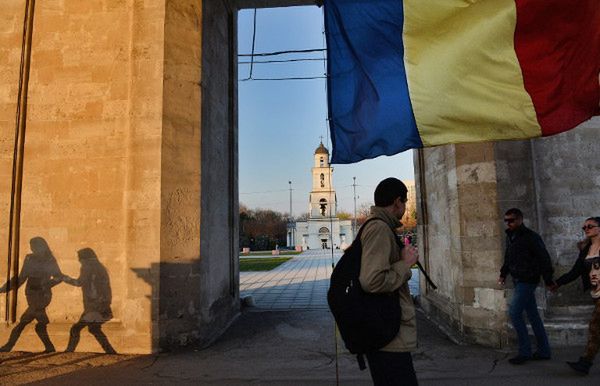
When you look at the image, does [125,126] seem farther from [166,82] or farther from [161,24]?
[161,24]

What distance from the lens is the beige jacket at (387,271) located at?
96.4 inches

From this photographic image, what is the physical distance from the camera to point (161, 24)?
21.2ft

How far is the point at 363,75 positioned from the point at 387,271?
6.84 ft

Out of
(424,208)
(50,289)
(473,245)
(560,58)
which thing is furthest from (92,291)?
(560,58)

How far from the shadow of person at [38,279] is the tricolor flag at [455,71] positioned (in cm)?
500

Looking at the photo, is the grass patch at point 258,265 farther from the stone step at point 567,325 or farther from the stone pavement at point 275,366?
the stone step at point 567,325

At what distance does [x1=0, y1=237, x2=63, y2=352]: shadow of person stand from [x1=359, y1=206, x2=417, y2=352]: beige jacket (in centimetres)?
555

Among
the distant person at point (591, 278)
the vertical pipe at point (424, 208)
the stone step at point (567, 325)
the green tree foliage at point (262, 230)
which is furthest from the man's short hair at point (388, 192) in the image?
the green tree foliage at point (262, 230)

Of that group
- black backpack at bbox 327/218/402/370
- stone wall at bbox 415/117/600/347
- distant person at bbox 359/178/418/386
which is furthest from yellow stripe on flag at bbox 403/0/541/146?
stone wall at bbox 415/117/600/347

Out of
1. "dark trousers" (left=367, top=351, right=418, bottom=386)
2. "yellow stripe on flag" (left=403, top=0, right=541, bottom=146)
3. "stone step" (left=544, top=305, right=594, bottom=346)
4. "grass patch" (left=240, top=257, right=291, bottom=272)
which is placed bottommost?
"grass patch" (left=240, top=257, right=291, bottom=272)

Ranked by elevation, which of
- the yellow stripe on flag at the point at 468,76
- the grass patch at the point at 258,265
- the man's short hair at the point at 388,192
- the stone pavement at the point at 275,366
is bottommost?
the grass patch at the point at 258,265

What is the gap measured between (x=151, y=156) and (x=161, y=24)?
6.95ft

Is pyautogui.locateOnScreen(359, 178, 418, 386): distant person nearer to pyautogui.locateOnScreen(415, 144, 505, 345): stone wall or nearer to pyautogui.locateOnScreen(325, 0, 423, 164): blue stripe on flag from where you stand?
pyautogui.locateOnScreen(325, 0, 423, 164): blue stripe on flag

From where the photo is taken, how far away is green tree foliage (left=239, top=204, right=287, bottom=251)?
7031 cm
